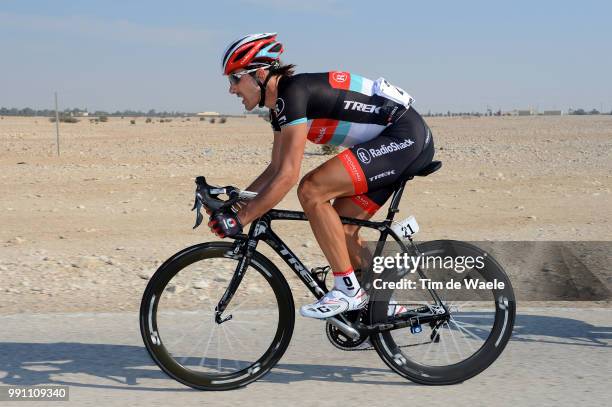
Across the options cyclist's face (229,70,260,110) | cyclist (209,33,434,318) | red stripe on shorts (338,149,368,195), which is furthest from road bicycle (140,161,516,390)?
cyclist's face (229,70,260,110)

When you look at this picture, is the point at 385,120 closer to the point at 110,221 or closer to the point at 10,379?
the point at 10,379

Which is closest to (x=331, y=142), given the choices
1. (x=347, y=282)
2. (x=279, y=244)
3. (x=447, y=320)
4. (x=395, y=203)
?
(x=395, y=203)

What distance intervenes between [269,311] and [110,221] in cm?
779

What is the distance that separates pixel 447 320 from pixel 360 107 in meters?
1.31

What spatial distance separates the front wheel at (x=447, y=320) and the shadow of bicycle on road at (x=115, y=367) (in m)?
0.20

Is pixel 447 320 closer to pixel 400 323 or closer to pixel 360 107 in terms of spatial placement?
pixel 400 323

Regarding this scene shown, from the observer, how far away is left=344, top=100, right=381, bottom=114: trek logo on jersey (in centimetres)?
443

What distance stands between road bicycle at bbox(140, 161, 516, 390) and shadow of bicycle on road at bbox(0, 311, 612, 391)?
0.14 meters

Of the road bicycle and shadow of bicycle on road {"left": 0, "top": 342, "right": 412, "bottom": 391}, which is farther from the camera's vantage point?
shadow of bicycle on road {"left": 0, "top": 342, "right": 412, "bottom": 391}

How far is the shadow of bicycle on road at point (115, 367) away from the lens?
4.62m

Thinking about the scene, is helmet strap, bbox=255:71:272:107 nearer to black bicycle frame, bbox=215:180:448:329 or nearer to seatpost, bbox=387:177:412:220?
black bicycle frame, bbox=215:180:448:329

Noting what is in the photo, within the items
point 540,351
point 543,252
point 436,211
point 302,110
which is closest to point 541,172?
point 436,211

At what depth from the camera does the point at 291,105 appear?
13.9ft

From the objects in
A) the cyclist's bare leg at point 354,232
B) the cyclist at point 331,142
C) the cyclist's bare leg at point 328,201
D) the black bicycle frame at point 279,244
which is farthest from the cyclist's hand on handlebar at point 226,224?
the cyclist's bare leg at point 354,232
